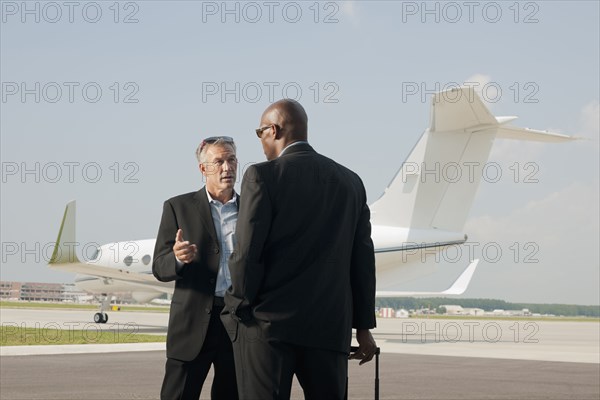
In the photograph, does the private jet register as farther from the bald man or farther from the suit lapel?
the bald man

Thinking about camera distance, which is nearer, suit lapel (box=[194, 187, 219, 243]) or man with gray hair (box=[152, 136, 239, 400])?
man with gray hair (box=[152, 136, 239, 400])

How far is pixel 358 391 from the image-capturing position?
9.86m

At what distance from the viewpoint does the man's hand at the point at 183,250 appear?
386cm

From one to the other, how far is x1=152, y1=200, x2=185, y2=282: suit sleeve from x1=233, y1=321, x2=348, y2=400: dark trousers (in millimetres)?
903

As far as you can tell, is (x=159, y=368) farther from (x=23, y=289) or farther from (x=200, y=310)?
(x=23, y=289)

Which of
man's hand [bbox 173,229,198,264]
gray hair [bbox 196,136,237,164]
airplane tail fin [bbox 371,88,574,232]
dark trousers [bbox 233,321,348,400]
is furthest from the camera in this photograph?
airplane tail fin [bbox 371,88,574,232]

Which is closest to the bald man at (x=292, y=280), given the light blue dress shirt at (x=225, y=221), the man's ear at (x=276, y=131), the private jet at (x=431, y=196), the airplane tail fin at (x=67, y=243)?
the man's ear at (x=276, y=131)

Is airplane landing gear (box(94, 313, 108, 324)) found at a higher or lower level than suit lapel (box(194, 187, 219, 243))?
lower

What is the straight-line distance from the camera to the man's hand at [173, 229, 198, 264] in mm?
3863

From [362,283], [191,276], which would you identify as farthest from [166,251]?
[362,283]

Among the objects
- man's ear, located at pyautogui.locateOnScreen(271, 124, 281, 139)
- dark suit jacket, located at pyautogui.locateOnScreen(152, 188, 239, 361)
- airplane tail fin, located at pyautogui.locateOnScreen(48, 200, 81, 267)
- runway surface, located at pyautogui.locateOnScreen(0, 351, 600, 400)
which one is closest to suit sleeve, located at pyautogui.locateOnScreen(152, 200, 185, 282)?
dark suit jacket, located at pyautogui.locateOnScreen(152, 188, 239, 361)

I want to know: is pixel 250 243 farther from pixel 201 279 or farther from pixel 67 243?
pixel 67 243

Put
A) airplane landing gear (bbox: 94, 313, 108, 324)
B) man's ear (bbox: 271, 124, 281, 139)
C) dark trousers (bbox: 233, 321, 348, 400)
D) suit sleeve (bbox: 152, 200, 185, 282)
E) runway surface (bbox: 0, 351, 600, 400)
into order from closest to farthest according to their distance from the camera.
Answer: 1. dark trousers (bbox: 233, 321, 348, 400)
2. man's ear (bbox: 271, 124, 281, 139)
3. suit sleeve (bbox: 152, 200, 185, 282)
4. runway surface (bbox: 0, 351, 600, 400)
5. airplane landing gear (bbox: 94, 313, 108, 324)

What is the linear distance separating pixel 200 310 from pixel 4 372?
27.4 feet
